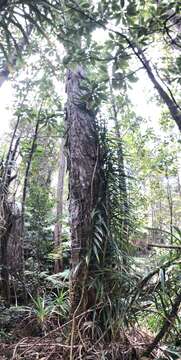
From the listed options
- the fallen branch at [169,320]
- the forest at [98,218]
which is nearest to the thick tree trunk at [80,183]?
the forest at [98,218]

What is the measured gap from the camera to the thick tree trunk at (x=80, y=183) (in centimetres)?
237

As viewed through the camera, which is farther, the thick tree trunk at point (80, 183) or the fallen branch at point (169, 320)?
the thick tree trunk at point (80, 183)

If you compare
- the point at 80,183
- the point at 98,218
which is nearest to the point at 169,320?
the point at 98,218

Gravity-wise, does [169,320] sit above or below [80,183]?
below

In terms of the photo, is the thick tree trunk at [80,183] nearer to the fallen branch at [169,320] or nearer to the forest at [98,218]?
the forest at [98,218]

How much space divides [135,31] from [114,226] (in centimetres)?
150

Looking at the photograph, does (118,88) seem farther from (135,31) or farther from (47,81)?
(47,81)

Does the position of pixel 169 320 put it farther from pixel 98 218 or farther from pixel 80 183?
pixel 80 183

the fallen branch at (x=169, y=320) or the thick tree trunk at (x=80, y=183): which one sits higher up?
the thick tree trunk at (x=80, y=183)

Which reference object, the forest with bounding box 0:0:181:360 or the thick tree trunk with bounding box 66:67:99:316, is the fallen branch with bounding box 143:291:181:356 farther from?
the thick tree trunk with bounding box 66:67:99:316

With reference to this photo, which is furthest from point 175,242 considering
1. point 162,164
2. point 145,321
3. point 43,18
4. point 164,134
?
point 164,134

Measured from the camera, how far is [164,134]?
5809mm

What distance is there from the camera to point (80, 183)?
2.62 m

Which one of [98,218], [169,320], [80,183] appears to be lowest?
[169,320]
